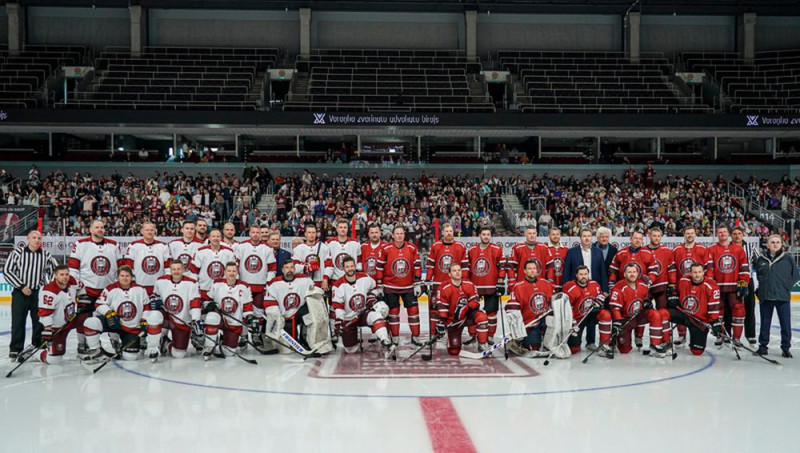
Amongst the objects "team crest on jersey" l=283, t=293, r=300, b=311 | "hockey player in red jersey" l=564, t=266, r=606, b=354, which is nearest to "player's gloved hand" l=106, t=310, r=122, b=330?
"team crest on jersey" l=283, t=293, r=300, b=311

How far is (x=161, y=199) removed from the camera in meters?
22.2

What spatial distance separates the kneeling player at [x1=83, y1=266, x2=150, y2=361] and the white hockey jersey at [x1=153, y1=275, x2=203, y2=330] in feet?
0.76

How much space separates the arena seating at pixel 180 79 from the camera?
86.4 feet

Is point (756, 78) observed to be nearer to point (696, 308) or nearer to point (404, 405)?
point (696, 308)

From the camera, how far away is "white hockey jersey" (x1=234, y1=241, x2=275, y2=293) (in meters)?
9.69

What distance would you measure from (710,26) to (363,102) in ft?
59.5

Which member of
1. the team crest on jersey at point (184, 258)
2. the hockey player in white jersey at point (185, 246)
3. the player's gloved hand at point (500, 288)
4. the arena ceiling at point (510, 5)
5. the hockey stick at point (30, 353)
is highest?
the arena ceiling at point (510, 5)

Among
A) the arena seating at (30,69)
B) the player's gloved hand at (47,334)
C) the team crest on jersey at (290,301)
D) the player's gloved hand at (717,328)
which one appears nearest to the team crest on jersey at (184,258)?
the team crest on jersey at (290,301)

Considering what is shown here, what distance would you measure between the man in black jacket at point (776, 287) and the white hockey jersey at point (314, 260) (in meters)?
5.91

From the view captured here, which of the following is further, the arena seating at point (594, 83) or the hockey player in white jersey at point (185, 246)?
the arena seating at point (594, 83)

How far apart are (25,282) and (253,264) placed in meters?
2.87

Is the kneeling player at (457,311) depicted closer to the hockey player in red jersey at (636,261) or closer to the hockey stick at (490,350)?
the hockey stick at (490,350)

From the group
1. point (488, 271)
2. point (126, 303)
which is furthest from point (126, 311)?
point (488, 271)

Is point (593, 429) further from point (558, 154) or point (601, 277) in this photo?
point (558, 154)
